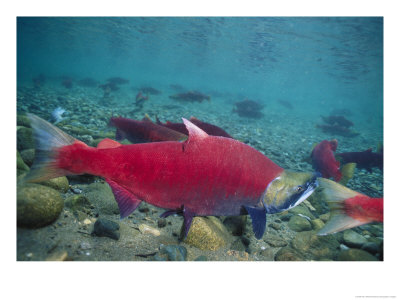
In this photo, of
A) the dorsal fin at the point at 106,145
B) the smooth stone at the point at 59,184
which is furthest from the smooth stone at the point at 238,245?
the smooth stone at the point at 59,184

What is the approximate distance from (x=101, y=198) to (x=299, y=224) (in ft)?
9.37

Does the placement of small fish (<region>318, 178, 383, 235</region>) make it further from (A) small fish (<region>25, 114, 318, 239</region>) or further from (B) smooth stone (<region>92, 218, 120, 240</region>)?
(B) smooth stone (<region>92, 218, 120, 240</region>)

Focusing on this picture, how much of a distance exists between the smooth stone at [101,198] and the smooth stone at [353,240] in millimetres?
2818

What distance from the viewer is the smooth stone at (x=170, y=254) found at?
5.98 feet

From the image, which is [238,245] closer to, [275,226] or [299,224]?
[275,226]

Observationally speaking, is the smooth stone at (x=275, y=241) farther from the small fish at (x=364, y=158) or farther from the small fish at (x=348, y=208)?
the small fish at (x=364, y=158)

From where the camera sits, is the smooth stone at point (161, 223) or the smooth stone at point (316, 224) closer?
the smooth stone at point (161, 223)

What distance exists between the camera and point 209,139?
159 centimetres

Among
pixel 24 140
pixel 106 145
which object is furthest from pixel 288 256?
pixel 24 140

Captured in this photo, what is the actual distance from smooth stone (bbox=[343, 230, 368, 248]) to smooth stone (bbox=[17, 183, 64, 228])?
3.18m

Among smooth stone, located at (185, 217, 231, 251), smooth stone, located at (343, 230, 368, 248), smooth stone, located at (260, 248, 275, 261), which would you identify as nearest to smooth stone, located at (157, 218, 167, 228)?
smooth stone, located at (185, 217, 231, 251)

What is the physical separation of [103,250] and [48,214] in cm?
59
